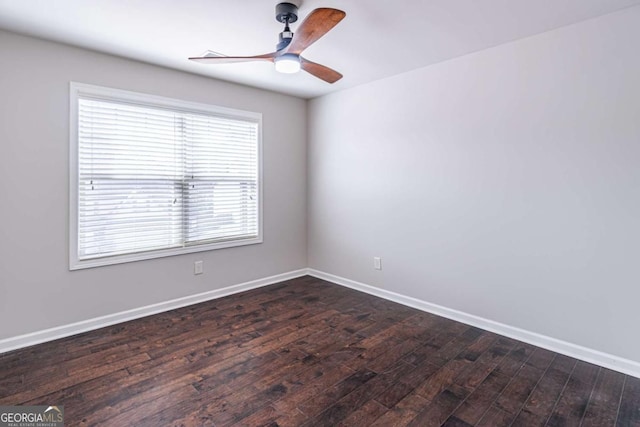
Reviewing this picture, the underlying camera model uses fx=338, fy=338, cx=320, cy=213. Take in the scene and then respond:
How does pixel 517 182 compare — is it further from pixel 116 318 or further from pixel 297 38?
pixel 116 318

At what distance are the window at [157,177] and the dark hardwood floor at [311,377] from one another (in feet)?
2.66

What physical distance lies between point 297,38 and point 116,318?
279 cm

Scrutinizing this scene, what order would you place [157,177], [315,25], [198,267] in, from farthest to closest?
[198,267] < [157,177] < [315,25]

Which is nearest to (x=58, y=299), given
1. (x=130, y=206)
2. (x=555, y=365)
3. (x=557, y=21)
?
(x=130, y=206)

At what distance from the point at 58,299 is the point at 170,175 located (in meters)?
1.38

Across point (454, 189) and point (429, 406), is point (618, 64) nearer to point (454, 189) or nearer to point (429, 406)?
point (454, 189)

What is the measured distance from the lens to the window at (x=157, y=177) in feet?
9.34

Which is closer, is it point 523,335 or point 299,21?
point 299,21

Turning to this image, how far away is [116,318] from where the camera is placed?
3014mm

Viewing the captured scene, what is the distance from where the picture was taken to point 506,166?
2.73 metres

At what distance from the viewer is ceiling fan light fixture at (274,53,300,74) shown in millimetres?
2209

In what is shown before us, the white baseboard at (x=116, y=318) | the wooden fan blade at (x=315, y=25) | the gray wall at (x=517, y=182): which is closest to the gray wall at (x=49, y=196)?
the white baseboard at (x=116, y=318)

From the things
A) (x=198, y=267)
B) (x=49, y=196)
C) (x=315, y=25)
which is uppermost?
(x=315, y=25)

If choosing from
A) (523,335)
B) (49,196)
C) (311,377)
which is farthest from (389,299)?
(49,196)
